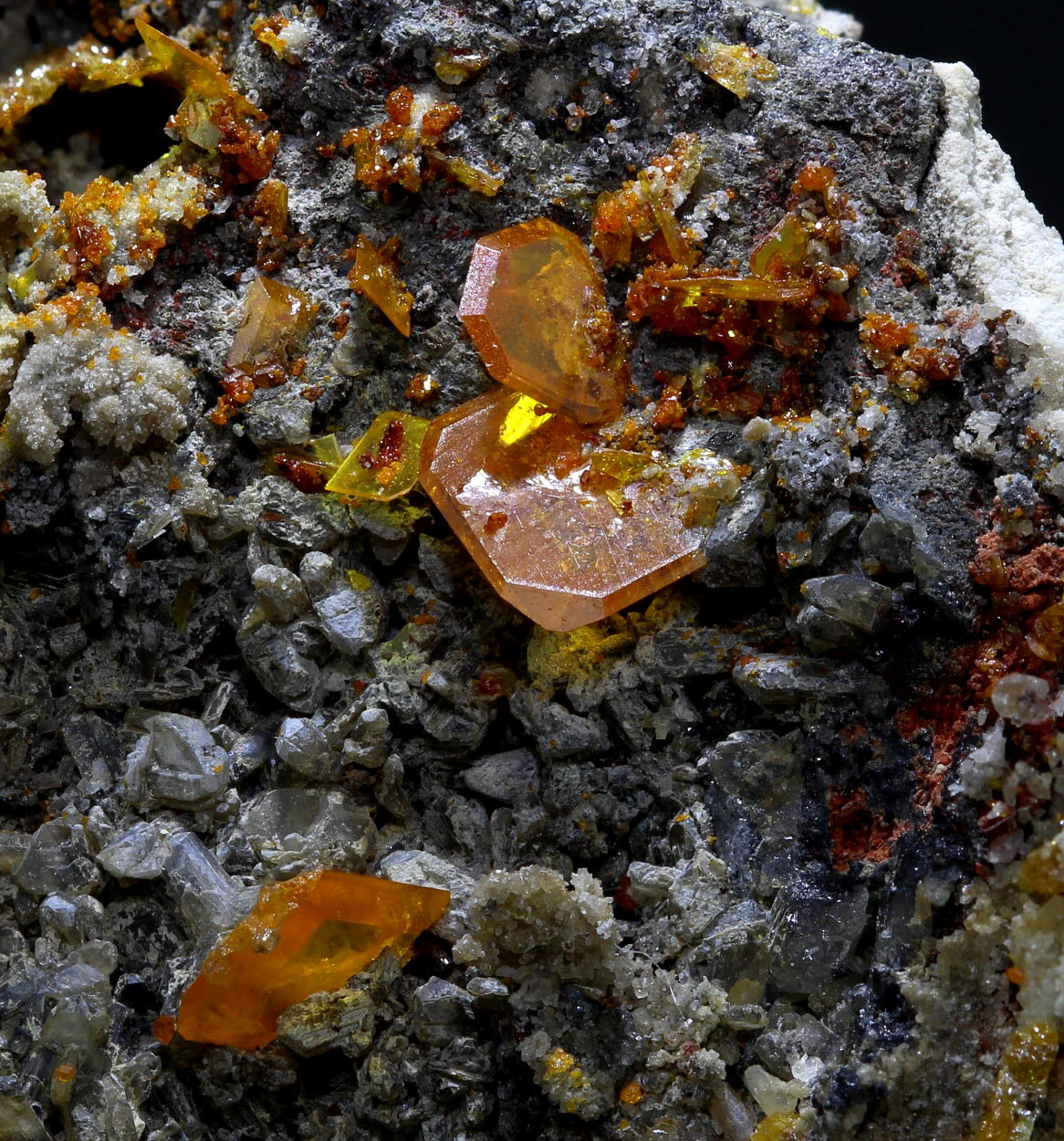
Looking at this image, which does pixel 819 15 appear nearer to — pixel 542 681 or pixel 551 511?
pixel 551 511

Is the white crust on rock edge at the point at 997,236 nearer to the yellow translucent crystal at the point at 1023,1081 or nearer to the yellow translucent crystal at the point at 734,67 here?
the yellow translucent crystal at the point at 734,67

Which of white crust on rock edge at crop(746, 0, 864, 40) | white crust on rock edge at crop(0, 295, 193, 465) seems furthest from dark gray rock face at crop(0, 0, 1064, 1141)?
white crust on rock edge at crop(746, 0, 864, 40)

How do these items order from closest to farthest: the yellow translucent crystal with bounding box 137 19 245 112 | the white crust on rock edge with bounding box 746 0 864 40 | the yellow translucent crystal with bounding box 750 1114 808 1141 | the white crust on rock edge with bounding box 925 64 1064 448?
the yellow translucent crystal with bounding box 750 1114 808 1141, the white crust on rock edge with bounding box 925 64 1064 448, the yellow translucent crystal with bounding box 137 19 245 112, the white crust on rock edge with bounding box 746 0 864 40

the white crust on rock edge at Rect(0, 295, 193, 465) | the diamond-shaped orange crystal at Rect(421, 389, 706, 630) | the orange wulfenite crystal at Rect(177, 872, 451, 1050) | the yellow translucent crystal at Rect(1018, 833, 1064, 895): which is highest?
the white crust on rock edge at Rect(0, 295, 193, 465)

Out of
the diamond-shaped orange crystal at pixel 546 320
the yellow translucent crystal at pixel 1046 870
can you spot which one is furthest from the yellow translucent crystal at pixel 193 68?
the yellow translucent crystal at pixel 1046 870

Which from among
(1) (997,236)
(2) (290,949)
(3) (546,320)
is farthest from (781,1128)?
(1) (997,236)

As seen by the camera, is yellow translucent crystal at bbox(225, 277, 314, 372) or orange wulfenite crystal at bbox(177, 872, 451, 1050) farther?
yellow translucent crystal at bbox(225, 277, 314, 372)

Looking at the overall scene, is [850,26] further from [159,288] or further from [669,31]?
[159,288]

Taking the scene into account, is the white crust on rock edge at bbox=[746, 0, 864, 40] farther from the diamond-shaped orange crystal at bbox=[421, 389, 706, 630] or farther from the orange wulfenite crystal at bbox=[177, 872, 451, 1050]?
the orange wulfenite crystal at bbox=[177, 872, 451, 1050]
